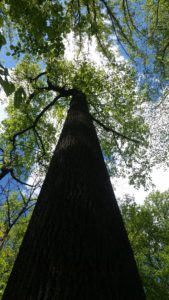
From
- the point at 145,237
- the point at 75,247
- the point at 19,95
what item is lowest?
the point at 75,247

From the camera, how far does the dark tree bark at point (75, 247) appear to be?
1.58 m

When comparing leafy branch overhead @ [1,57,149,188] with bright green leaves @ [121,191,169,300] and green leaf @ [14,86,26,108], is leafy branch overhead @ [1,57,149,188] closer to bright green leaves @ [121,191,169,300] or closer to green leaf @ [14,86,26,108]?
bright green leaves @ [121,191,169,300]

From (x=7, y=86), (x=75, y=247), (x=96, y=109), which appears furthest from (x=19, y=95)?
(x=96, y=109)

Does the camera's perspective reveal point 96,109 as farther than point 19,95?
Yes

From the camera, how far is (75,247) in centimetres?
183

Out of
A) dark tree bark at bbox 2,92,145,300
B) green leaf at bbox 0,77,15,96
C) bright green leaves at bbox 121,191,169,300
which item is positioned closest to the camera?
dark tree bark at bbox 2,92,145,300

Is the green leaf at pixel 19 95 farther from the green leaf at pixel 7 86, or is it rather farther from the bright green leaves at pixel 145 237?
the bright green leaves at pixel 145 237

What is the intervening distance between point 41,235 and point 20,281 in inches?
15.5

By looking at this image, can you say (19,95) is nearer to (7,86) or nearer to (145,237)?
(7,86)

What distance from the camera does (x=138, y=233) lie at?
510 inches

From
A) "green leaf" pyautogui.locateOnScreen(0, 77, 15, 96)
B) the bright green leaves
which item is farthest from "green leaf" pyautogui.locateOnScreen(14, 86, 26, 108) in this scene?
the bright green leaves

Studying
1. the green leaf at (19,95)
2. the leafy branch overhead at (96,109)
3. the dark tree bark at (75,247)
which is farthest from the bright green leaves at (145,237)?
the green leaf at (19,95)

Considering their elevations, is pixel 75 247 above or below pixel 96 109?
below

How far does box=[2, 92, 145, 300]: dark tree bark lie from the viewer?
1.58 metres
